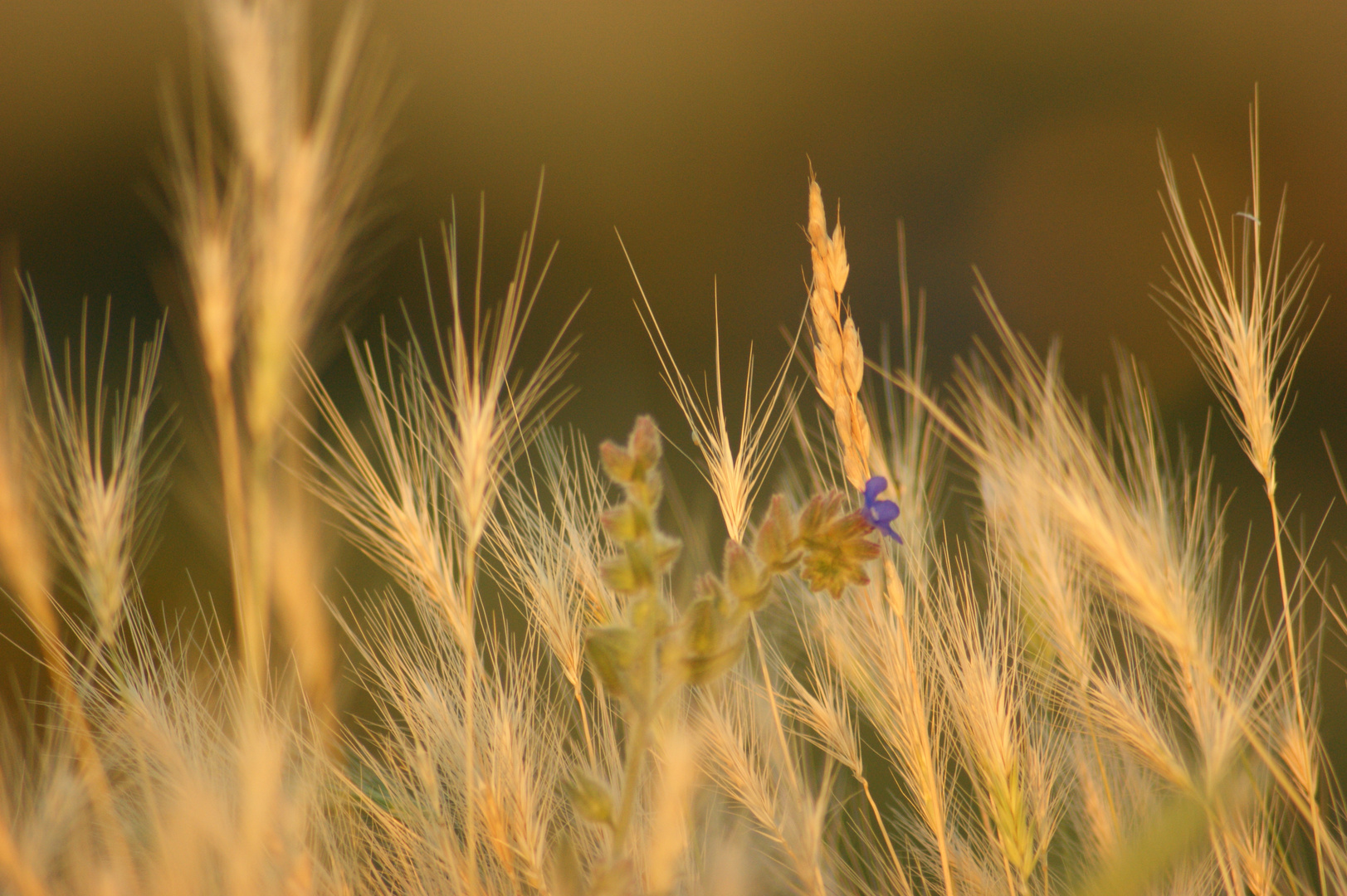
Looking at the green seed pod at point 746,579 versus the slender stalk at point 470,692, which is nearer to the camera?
the green seed pod at point 746,579

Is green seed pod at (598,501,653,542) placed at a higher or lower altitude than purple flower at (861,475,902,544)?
higher

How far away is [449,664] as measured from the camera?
0.77 metres

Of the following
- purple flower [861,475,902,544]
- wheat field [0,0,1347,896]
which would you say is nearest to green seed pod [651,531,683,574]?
wheat field [0,0,1347,896]

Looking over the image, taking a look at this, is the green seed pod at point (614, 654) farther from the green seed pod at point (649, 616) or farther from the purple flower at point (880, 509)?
the purple flower at point (880, 509)

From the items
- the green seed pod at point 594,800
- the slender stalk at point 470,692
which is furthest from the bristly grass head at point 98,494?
the green seed pod at point 594,800

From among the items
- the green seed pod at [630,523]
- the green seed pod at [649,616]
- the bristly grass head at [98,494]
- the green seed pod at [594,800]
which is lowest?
the green seed pod at [594,800]

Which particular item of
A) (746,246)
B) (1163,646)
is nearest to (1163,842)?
(1163,646)

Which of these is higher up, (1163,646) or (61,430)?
(61,430)

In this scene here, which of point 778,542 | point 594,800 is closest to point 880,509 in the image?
point 778,542

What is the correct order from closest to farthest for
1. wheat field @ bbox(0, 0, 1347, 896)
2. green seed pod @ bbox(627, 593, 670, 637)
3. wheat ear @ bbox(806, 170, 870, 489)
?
1. green seed pod @ bbox(627, 593, 670, 637)
2. wheat field @ bbox(0, 0, 1347, 896)
3. wheat ear @ bbox(806, 170, 870, 489)

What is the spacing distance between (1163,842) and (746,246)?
6.71ft

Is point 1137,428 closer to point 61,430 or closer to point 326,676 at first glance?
point 326,676

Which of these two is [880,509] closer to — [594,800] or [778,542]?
[778,542]

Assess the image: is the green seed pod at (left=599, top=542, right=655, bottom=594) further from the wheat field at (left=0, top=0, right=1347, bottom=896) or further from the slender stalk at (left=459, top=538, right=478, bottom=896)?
the slender stalk at (left=459, top=538, right=478, bottom=896)
